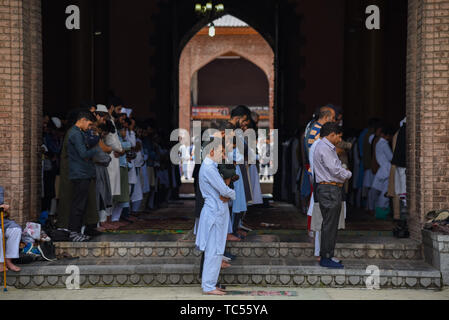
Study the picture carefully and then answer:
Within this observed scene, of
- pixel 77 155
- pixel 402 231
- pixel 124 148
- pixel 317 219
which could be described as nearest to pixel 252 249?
pixel 317 219

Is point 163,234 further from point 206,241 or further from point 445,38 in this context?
point 445,38

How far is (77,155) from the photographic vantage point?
6.35 metres

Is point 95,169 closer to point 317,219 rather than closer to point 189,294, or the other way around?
point 189,294

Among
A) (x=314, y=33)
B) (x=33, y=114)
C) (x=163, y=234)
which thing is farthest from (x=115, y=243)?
(x=314, y=33)

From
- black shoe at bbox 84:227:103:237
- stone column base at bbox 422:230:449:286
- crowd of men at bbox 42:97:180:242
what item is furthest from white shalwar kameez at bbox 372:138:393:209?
black shoe at bbox 84:227:103:237

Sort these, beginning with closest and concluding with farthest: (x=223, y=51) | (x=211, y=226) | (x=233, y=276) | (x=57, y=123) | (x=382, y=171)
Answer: (x=211, y=226), (x=233, y=276), (x=57, y=123), (x=382, y=171), (x=223, y=51)

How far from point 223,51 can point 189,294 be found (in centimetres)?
2005

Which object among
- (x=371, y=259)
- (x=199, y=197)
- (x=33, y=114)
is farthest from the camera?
(x=33, y=114)

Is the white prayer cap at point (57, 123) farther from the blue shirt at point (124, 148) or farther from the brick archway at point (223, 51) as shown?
the brick archway at point (223, 51)

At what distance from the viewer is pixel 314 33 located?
41.9ft

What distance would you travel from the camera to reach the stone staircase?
18.4ft

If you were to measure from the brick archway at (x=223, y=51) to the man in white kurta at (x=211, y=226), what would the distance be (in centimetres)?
1887

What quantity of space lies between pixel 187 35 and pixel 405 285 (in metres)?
10.4

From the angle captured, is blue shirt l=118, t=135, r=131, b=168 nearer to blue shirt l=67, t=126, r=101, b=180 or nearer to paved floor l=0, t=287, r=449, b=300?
blue shirt l=67, t=126, r=101, b=180
